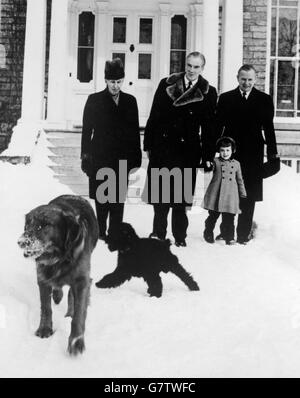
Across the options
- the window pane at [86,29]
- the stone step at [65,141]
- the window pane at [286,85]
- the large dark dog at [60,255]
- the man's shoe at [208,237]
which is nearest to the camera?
the large dark dog at [60,255]

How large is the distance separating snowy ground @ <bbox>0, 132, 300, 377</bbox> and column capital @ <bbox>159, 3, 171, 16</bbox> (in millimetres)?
4617

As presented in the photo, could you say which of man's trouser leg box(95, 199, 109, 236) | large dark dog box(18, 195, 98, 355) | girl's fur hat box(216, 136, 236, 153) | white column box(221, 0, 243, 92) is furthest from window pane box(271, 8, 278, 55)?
large dark dog box(18, 195, 98, 355)

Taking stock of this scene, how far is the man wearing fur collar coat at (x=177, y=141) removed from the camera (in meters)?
3.62

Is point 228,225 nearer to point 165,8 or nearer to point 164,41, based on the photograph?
point 164,41

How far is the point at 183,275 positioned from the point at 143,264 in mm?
262

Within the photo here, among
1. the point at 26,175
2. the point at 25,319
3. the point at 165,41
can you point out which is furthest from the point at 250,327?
the point at 165,41

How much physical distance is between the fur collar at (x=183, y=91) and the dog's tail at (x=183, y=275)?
1237 millimetres

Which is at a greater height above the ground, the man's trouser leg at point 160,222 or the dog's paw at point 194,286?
the man's trouser leg at point 160,222

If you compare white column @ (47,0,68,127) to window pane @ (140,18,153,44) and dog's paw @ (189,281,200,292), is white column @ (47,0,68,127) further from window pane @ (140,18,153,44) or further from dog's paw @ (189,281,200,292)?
dog's paw @ (189,281,200,292)

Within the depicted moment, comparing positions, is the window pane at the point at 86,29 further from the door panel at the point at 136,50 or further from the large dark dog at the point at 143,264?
the large dark dog at the point at 143,264

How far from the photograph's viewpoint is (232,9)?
239 inches

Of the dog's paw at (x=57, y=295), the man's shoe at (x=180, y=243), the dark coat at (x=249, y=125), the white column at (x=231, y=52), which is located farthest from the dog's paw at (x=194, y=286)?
the white column at (x=231, y=52)
